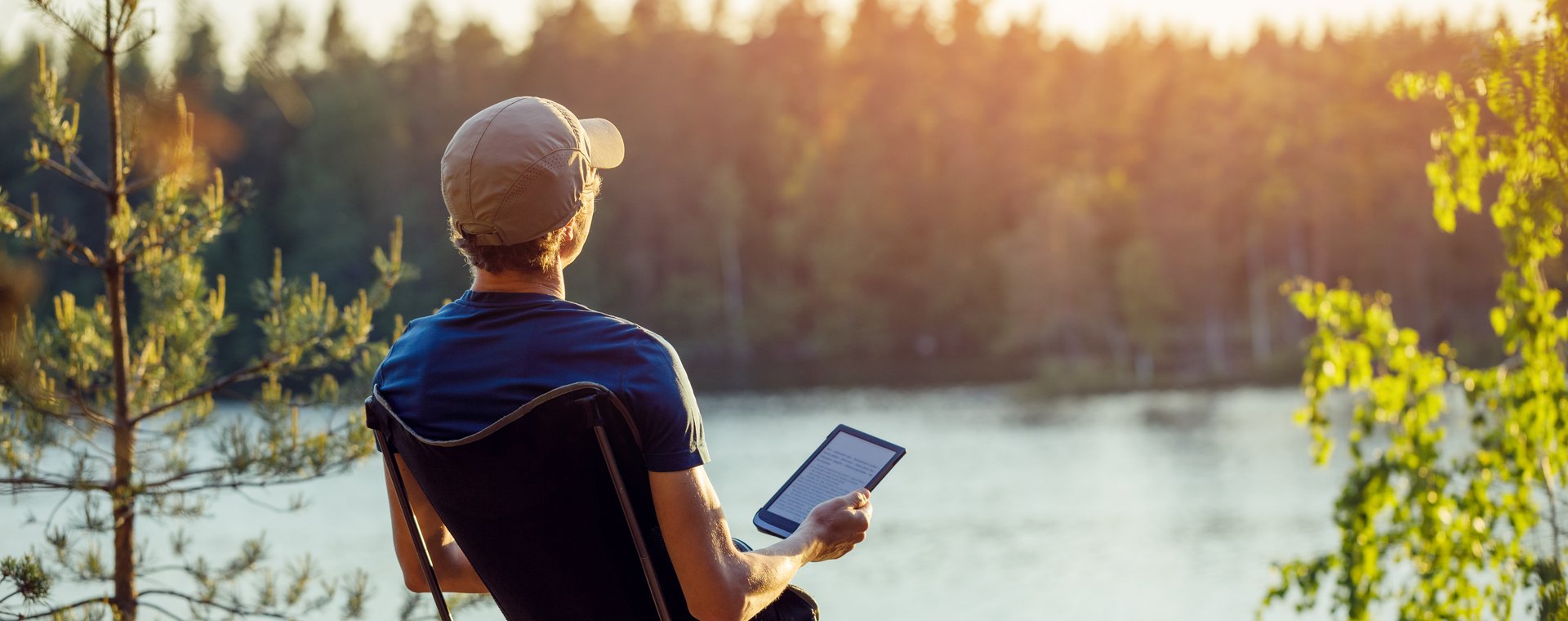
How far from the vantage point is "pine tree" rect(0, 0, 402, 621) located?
2.64 meters

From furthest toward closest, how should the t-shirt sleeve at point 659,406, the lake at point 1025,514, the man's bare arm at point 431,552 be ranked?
the lake at point 1025,514, the man's bare arm at point 431,552, the t-shirt sleeve at point 659,406

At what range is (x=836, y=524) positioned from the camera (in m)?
1.53

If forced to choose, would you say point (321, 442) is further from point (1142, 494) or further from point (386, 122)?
point (386, 122)

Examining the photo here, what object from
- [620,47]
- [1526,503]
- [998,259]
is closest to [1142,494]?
[1526,503]

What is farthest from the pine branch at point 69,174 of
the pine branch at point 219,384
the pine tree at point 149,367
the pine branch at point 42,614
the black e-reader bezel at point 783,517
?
the black e-reader bezel at point 783,517

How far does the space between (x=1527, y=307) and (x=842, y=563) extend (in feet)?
50.0

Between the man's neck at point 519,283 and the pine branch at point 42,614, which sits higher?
the man's neck at point 519,283

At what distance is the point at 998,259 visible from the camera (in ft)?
161

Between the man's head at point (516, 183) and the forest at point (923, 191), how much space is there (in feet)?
85.9

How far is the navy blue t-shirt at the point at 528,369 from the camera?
1.32m

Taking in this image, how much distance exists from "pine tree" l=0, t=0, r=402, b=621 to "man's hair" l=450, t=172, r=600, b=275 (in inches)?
50.7

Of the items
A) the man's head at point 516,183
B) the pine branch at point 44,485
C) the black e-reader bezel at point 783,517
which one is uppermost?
the man's head at point 516,183

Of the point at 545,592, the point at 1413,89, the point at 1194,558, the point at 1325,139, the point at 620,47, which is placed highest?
the point at 620,47

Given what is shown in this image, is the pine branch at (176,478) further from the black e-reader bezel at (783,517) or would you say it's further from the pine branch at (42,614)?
the black e-reader bezel at (783,517)
